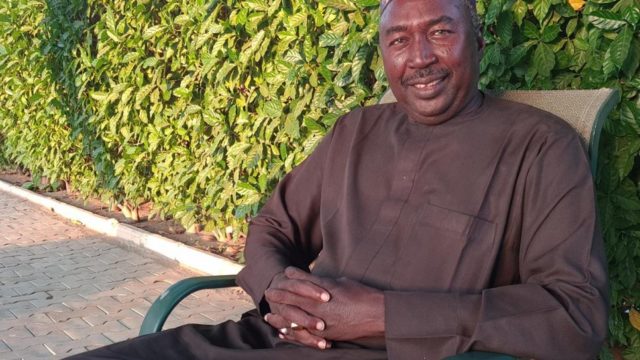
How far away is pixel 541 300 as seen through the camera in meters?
1.94

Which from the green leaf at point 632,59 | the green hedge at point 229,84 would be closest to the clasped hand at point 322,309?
the green hedge at point 229,84

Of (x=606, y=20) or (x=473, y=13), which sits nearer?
(x=473, y=13)

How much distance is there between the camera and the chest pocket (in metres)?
2.19

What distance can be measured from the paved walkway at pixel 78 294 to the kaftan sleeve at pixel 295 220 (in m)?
2.09

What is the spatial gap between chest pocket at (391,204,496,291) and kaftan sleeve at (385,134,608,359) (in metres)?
0.12

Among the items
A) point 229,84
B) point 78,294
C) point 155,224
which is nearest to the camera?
point 229,84

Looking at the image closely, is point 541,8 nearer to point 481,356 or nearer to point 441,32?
point 441,32

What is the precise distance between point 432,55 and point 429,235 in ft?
1.81

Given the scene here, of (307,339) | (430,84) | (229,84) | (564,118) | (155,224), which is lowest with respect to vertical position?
(155,224)

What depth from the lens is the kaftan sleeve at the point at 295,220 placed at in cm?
267

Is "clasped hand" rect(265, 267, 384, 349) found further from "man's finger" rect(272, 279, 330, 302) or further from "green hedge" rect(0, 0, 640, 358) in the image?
Result: "green hedge" rect(0, 0, 640, 358)

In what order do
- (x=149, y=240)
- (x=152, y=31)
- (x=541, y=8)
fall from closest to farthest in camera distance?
(x=541, y=8) < (x=152, y=31) < (x=149, y=240)

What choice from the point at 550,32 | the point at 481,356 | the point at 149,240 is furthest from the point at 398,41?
the point at 149,240

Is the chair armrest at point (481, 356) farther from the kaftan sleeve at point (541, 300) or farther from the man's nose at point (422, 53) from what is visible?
the man's nose at point (422, 53)
